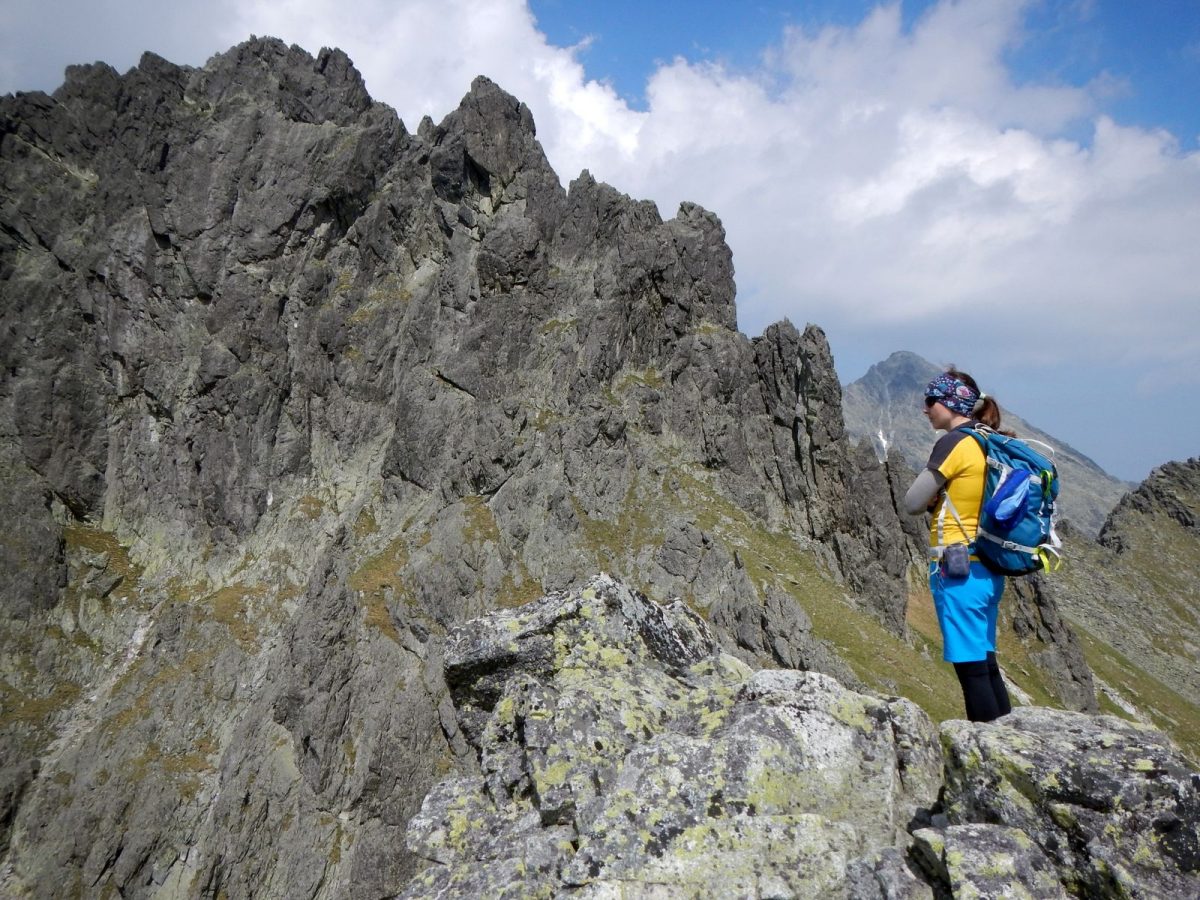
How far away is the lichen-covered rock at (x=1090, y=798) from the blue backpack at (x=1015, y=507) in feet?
6.04

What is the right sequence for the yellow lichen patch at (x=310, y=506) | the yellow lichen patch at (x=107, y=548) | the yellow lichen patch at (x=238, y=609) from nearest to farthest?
the yellow lichen patch at (x=238, y=609) < the yellow lichen patch at (x=107, y=548) < the yellow lichen patch at (x=310, y=506)

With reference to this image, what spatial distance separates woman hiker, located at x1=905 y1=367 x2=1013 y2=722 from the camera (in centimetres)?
757

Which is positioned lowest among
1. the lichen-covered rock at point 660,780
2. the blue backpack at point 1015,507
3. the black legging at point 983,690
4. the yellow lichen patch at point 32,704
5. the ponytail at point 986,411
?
the yellow lichen patch at point 32,704

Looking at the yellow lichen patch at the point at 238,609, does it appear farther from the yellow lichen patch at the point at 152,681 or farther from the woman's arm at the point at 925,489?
the woman's arm at the point at 925,489

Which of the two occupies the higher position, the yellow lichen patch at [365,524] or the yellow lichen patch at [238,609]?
the yellow lichen patch at [365,524]

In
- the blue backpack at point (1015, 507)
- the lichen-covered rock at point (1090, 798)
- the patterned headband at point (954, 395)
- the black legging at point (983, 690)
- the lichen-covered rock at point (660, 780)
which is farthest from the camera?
the patterned headband at point (954, 395)

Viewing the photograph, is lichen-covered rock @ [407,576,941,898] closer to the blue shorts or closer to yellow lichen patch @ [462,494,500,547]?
the blue shorts

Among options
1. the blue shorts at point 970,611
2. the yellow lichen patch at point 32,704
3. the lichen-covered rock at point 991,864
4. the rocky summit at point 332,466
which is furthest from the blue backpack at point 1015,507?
the yellow lichen patch at point 32,704

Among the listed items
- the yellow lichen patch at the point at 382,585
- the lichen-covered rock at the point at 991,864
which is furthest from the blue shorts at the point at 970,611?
the yellow lichen patch at the point at 382,585

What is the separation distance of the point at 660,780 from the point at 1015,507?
5.22 meters

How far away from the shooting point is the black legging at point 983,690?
756 centimetres

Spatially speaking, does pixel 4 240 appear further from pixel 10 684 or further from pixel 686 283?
pixel 686 283

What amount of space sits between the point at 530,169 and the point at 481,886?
98360 millimetres

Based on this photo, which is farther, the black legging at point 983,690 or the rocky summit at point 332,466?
the rocky summit at point 332,466
